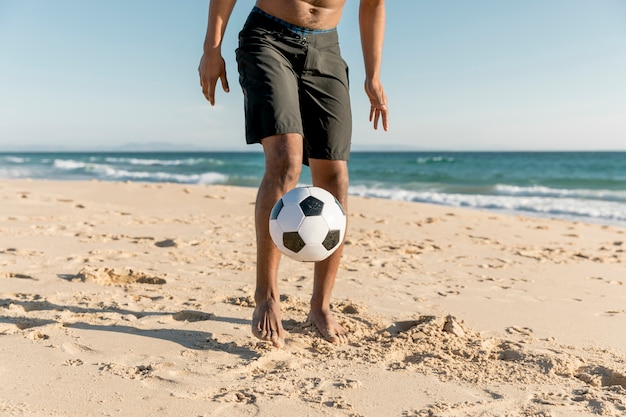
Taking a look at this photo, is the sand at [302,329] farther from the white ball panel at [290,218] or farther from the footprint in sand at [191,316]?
the white ball panel at [290,218]

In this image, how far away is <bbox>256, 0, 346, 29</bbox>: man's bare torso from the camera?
8.74 ft

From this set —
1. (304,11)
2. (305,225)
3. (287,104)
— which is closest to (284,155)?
(287,104)

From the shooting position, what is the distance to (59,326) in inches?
104

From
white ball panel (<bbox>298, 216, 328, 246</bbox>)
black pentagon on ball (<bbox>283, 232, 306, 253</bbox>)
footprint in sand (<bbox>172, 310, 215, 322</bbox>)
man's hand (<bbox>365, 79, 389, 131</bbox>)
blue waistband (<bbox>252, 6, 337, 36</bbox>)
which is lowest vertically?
footprint in sand (<bbox>172, 310, 215, 322</bbox>)

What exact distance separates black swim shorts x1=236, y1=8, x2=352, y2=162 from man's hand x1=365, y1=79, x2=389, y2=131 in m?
0.29

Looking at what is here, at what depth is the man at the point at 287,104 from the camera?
252 cm

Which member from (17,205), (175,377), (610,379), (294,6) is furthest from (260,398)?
(17,205)

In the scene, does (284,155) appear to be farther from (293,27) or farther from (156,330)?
(156,330)

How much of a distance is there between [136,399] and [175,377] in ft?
0.74

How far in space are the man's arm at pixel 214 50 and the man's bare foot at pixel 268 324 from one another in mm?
1046

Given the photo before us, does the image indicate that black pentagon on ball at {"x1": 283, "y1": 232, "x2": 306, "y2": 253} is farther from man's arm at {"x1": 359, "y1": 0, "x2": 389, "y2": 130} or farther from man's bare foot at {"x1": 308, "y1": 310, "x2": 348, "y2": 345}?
man's arm at {"x1": 359, "y1": 0, "x2": 389, "y2": 130}

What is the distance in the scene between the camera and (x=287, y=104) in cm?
252

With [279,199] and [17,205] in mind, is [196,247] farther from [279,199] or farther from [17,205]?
[17,205]

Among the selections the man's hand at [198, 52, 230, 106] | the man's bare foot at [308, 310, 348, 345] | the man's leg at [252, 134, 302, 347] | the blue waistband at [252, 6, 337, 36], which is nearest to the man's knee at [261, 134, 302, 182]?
the man's leg at [252, 134, 302, 347]
